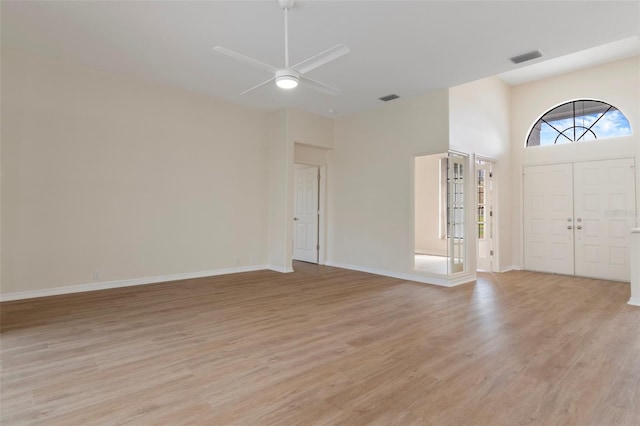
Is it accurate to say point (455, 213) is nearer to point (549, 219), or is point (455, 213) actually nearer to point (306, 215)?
point (549, 219)

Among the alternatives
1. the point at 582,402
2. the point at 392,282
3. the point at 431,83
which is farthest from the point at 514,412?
the point at 431,83

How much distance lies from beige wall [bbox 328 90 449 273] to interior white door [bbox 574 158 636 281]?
10.5 ft

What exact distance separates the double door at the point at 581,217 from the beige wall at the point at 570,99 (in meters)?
0.17

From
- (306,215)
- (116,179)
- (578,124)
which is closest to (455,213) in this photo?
(578,124)

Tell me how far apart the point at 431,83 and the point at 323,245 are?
4080mm

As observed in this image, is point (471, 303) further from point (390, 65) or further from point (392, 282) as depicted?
point (390, 65)

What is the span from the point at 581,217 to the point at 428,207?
3.95 meters

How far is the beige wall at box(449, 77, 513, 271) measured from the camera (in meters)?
5.66

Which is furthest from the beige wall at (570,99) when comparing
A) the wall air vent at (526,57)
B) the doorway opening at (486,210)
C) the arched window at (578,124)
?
the wall air vent at (526,57)

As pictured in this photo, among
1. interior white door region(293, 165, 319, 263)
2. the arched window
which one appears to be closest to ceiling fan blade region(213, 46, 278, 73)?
interior white door region(293, 165, 319, 263)

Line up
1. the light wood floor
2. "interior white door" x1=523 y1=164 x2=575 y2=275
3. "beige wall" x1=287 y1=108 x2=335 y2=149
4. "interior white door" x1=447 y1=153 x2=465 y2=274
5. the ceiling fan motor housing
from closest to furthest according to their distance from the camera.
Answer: the light wood floor
the ceiling fan motor housing
"interior white door" x1=447 y1=153 x2=465 y2=274
"interior white door" x1=523 y1=164 x2=575 y2=275
"beige wall" x1=287 y1=108 x2=335 y2=149

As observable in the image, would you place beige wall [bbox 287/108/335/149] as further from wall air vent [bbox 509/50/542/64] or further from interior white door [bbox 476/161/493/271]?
wall air vent [bbox 509/50/542/64]

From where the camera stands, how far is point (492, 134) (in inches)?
256

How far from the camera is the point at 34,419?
6.06 feet
